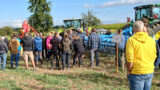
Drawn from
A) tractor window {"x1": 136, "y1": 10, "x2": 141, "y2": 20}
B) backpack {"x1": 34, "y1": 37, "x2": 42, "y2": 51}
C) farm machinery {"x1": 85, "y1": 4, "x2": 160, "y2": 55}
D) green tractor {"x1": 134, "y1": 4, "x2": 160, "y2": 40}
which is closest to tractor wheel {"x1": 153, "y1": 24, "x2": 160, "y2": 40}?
farm machinery {"x1": 85, "y1": 4, "x2": 160, "y2": 55}

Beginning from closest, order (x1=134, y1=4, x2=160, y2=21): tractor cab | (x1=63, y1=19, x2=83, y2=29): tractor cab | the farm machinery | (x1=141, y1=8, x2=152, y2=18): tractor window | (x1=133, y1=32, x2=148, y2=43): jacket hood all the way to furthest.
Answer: (x1=133, y1=32, x2=148, y2=43): jacket hood < the farm machinery < (x1=134, y1=4, x2=160, y2=21): tractor cab < (x1=141, y1=8, x2=152, y2=18): tractor window < (x1=63, y1=19, x2=83, y2=29): tractor cab

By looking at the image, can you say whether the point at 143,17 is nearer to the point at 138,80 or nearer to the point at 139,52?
the point at 139,52

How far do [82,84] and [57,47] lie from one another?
2855 mm

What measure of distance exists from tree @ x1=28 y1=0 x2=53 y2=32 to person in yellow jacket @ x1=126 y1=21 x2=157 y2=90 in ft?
89.9

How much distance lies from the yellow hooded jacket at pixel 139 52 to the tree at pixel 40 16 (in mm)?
27424

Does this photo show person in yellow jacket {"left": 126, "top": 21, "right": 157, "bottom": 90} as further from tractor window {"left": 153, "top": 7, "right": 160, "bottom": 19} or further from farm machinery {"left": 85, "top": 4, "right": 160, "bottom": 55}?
tractor window {"left": 153, "top": 7, "right": 160, "bottom": 19}

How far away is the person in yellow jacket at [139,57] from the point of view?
3.04 m

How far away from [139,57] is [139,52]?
0.27 feet

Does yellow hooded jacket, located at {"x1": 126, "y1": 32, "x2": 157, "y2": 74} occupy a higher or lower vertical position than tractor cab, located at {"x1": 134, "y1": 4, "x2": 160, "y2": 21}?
lower

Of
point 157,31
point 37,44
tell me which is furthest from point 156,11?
point 37,44

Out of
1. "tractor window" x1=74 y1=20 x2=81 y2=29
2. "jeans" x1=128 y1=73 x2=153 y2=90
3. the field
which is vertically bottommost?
the field

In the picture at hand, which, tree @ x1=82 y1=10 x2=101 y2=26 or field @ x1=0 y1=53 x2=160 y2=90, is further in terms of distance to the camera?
tree @ x1=82 y1=10 x2=101 y2=26

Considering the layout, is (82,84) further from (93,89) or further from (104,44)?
(104,44)

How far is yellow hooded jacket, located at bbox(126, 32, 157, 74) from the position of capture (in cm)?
304
